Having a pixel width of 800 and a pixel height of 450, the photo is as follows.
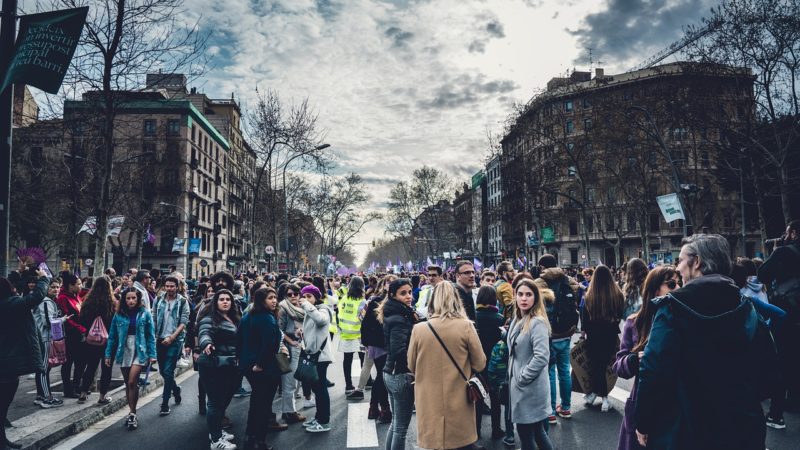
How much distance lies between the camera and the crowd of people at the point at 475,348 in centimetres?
280

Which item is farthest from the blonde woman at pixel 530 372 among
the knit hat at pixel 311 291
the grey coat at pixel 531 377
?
the knit hat at pixel 311 291

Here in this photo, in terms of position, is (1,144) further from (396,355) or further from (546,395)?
(546,395)

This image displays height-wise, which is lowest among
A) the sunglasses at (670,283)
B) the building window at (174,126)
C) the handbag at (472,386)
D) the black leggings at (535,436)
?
the black leggings at (535,436)

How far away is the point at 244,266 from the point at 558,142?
2297 inches

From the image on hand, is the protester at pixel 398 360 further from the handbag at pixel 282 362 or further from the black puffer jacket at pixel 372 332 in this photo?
the black puffer jacket at pixel 372 332

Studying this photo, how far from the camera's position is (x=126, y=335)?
24.2 ft

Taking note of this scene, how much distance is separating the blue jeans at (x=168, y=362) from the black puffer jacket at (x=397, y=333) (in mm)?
4264

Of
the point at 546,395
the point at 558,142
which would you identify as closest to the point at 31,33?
the point at 546,395

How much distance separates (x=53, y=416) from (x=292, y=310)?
3248 mm

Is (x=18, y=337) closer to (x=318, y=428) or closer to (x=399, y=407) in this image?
(x=318, y=428)

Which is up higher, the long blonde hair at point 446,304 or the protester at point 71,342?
the long blonde hair at point 446,304

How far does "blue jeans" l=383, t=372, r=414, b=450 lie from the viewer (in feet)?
15.6

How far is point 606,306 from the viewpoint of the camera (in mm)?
6906

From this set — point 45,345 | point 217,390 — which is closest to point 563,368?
point 217,390
